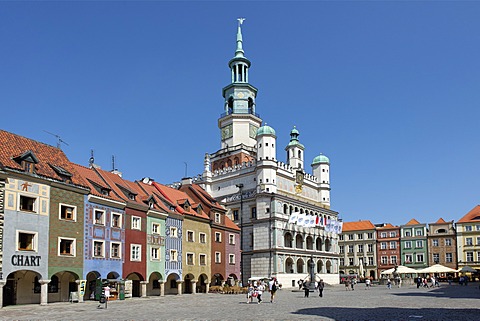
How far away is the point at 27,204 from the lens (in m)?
36.6

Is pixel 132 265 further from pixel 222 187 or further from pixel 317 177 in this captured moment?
pixel 317 177

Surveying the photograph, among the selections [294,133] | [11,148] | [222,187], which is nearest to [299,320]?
A: [11,148]

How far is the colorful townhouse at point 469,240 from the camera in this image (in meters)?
100

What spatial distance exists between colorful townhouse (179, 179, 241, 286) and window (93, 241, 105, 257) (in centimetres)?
1803

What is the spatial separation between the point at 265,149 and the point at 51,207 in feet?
132

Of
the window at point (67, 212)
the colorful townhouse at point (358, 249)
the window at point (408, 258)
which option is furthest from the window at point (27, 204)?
the window at point (408, 258)

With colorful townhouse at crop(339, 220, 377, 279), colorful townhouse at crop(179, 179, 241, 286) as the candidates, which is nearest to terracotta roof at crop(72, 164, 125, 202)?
colorful townhouse at crop(179, 179, 241, 286)

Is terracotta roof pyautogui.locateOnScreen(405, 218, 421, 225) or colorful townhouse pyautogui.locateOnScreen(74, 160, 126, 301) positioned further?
terracotta roof pyautogui.locateOnScreen(405, 218, 421, 225)

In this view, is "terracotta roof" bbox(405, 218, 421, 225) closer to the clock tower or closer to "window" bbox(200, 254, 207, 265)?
the clock tower

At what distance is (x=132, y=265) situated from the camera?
46.0m

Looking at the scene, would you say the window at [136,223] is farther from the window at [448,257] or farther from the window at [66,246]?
the window at [448,257]

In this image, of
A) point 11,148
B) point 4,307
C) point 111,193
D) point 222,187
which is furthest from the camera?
point 222,187

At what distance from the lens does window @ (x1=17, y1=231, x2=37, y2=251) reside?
118 feet

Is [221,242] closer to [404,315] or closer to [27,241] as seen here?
[27,241]
